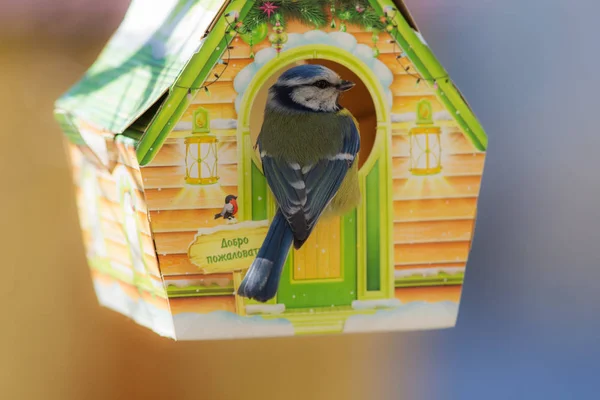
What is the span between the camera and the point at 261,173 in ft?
2.44

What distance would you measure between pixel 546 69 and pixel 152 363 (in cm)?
94

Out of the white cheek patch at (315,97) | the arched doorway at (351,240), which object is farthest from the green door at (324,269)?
the white cheek patch at (315,97)

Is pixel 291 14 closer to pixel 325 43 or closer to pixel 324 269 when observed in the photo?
pixel 325 43

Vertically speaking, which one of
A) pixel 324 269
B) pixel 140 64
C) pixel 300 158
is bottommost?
pixel 324 269

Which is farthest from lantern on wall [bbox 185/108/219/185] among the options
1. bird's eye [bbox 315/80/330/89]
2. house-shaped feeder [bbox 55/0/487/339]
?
bird's eye [bbox 315/80/330/89]

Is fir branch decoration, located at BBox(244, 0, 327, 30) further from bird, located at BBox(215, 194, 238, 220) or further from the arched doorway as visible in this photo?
bird, located at BBox(215, 194, 238, 220)

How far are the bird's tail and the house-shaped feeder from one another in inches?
0.6

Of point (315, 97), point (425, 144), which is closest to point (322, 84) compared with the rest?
point (315, 97)

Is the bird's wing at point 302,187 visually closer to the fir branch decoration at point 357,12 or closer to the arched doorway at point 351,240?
the arched doorway at point 351,240

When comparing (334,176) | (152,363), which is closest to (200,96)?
(334,176)

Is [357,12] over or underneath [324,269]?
over

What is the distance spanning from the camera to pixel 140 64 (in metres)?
0.82

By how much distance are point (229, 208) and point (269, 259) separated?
0.19 feet

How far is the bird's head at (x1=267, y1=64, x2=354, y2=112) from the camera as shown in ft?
2.42
